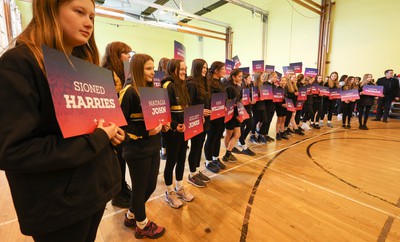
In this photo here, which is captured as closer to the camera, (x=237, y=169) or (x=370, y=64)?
(x=237, y=169)

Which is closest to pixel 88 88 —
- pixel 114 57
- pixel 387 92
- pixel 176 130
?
pixel 176 130

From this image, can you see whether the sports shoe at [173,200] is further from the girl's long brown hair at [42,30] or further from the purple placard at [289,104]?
the purple placard at [289,104]

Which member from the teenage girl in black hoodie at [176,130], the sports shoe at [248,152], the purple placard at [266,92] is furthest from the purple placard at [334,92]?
the teenage girl in black hoodie at [176,130]

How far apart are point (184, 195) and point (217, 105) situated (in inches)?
43.6

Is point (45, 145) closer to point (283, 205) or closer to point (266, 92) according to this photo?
point (283, 205)

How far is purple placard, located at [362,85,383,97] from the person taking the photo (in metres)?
5.11

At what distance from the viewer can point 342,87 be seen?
18.5 ft

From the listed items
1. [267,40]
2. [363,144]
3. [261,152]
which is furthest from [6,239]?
[267,40]

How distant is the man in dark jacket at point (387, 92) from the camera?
19.3 feet

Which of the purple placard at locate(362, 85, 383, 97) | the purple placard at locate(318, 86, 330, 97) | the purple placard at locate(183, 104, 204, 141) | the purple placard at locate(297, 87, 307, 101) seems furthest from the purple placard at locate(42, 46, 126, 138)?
the purple placard at locate(362, 85, 383, 97)

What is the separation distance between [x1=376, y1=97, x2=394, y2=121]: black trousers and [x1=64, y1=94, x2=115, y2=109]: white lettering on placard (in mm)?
8236

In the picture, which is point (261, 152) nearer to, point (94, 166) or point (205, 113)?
point (205, 113)

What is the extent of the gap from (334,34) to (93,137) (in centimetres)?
905

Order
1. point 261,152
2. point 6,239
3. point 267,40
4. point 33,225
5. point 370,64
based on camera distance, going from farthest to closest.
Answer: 1. point 267,40
2. point 370,64
3. point 261,152
4. point 6,239
5. point 33,225
